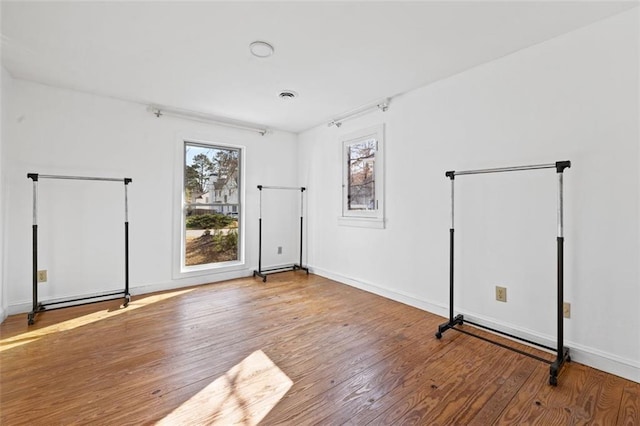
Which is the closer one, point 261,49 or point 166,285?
point 261,49

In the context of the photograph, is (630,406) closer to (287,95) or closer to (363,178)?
(363,178)

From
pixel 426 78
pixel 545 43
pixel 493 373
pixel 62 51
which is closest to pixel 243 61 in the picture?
pixel 62 51

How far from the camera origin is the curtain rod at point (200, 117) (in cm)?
362

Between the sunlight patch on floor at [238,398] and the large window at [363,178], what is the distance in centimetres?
213

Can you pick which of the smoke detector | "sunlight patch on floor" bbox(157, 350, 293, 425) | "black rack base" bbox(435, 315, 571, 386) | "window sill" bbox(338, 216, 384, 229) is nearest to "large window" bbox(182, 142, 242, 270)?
"window sill" bbox(338, 216, 384, 229)

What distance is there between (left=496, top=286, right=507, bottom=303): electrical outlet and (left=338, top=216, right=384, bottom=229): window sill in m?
1.36

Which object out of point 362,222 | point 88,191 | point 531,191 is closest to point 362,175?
point 362,222

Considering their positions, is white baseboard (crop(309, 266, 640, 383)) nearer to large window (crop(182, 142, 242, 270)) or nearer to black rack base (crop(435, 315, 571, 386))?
black rack base (crop(435, 315, 571, 386))

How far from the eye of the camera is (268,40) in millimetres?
2211

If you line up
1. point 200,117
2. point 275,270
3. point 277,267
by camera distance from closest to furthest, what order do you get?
point 200,117 < point 275,270 < point 277,267

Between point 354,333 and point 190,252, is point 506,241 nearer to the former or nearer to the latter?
point 354,333

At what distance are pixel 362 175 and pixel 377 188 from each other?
0.35 metres

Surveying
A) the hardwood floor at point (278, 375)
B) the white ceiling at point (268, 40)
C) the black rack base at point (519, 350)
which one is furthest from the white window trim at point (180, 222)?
the black rack base at point (519, 350)

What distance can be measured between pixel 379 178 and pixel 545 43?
1860mm
